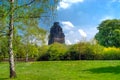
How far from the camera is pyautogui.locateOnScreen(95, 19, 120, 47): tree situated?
87.8 meters

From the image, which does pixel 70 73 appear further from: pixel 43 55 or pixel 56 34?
A: pixel 56 34

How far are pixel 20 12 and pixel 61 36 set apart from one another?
88.3 meters

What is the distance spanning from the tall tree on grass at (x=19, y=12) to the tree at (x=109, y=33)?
216 feet

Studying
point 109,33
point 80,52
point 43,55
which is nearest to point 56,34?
point 109,33

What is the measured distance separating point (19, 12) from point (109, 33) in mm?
73139

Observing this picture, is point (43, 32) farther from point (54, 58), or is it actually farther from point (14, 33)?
point (54, 58)

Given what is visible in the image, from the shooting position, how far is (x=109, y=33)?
93.0 metres

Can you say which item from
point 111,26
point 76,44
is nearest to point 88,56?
point 76,44

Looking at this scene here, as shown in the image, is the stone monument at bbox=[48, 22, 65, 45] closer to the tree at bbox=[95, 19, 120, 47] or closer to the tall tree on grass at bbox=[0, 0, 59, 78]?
the tree at bbox=[95, 19, 120, 47]

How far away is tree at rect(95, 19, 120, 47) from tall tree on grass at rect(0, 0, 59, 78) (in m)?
65.9

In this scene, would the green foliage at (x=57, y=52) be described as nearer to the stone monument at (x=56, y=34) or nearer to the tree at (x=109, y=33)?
the tree at (x=109, y=33)

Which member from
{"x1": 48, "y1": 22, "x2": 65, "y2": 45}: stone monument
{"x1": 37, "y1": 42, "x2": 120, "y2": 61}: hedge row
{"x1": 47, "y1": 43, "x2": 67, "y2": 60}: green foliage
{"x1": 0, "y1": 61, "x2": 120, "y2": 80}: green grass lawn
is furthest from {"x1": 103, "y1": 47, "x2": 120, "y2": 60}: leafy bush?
{"x1": 48, "y1": 22, "x2": 65, "y2": 45}: stone monument

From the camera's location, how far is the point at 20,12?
21672 millimetres

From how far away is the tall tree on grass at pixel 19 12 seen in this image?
2091 centimetres
